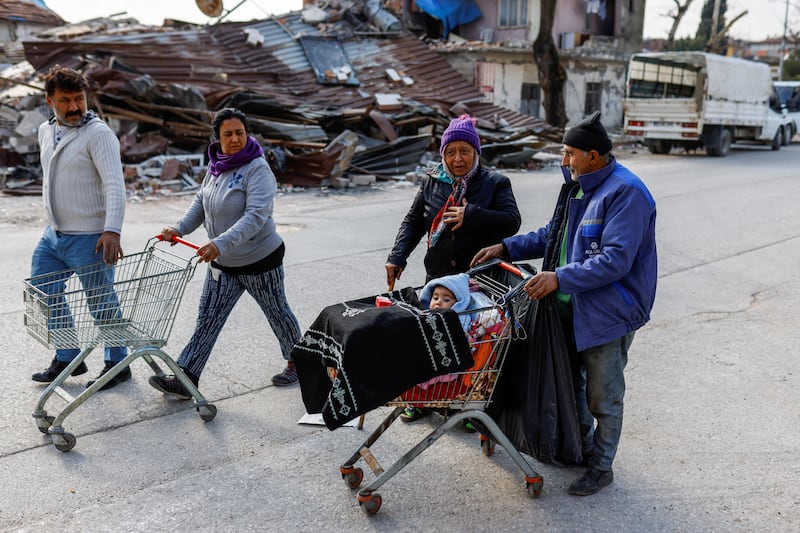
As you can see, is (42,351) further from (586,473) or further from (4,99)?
(4,99)

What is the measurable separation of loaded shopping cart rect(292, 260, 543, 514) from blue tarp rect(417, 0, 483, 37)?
28909 millimetres

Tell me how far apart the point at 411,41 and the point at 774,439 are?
21.7 m

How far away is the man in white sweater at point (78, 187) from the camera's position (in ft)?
14.2

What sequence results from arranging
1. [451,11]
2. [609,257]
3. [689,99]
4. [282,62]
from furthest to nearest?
[451,11], [282,62], [689,99], [609,257]

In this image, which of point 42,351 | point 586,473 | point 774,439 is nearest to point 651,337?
point 774,439

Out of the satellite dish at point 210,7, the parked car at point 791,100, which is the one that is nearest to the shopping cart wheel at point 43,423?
the satellite dish at point 210,7

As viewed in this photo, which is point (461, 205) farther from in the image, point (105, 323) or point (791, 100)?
point (791, 100)

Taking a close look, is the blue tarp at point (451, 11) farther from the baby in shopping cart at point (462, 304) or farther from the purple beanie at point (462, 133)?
the baby in shopping cart at point (462, 304)

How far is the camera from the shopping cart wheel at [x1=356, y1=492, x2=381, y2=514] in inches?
127

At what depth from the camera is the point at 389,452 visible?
388cm

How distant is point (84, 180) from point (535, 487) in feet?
10.4

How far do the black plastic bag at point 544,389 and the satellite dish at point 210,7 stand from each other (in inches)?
848

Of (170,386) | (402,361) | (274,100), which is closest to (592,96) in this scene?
(274,100)

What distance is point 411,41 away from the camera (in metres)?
23.9
